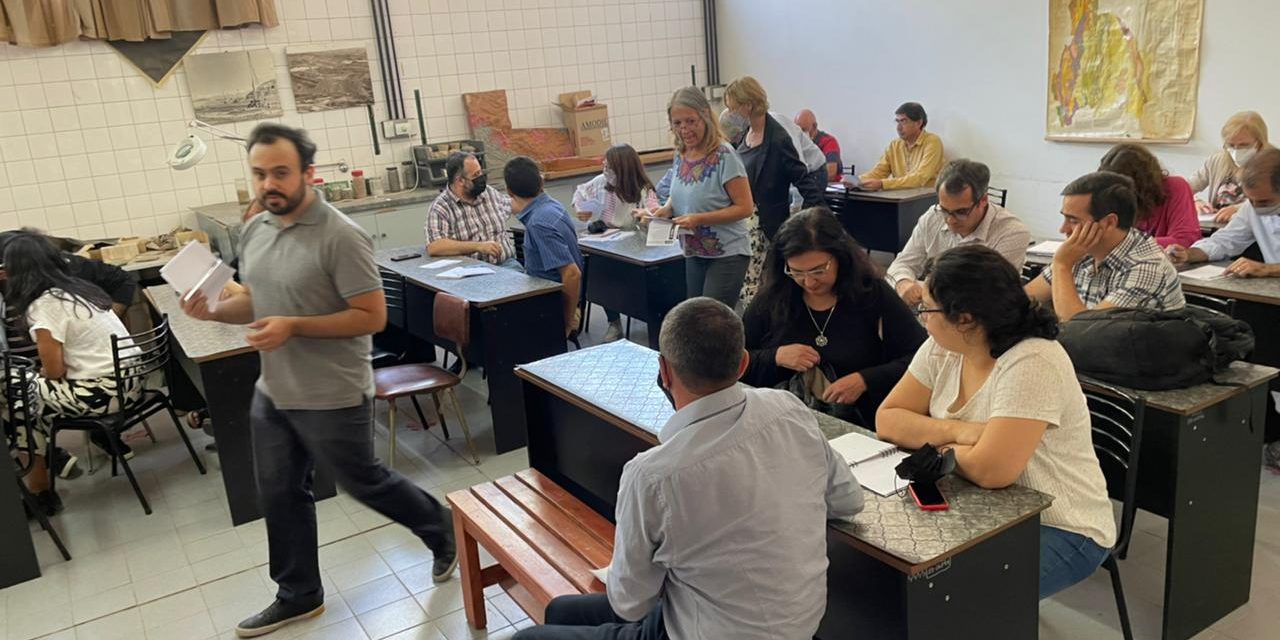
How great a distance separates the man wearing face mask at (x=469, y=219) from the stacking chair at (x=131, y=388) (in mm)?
1611

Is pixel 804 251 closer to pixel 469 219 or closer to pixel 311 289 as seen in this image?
pixel 311 289

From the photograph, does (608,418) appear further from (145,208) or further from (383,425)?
(145,208)

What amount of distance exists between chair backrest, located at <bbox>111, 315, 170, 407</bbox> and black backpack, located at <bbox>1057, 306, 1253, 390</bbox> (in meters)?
3.81

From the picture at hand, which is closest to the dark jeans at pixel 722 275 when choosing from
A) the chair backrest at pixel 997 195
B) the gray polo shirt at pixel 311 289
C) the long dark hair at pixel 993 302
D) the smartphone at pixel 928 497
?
the gray polo shirt at pixel 311 289

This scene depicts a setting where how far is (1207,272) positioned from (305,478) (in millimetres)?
3599

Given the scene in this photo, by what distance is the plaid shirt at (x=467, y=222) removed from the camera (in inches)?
216

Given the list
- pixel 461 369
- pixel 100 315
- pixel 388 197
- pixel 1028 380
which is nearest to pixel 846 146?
pixel 388 197

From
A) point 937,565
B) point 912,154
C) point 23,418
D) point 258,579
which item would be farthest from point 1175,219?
point 23,418

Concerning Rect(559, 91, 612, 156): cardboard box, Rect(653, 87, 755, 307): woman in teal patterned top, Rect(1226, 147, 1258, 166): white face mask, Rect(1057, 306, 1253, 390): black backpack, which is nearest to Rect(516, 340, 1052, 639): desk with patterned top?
Rect(1057, 306, 1253, 390): black backpack

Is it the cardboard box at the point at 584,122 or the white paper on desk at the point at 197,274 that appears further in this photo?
the cardboard box at the point at 584,122

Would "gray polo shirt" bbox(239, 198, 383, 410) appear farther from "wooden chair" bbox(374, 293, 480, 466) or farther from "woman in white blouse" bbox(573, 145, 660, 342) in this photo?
"woman in white blouse" bbox(573, 145, 660, 342)

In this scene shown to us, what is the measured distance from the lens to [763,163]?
4.86 metres

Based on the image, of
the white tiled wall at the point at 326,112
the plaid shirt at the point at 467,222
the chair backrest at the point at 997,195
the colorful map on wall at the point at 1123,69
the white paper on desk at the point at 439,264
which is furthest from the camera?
the chair backrest at the point at 997,195

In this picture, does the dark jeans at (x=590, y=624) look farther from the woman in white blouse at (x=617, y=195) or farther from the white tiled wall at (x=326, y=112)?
the white tiled wall at (x=326, y=112)
